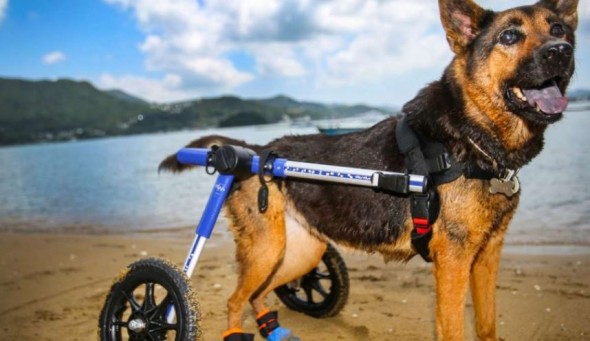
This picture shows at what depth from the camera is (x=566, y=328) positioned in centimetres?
479

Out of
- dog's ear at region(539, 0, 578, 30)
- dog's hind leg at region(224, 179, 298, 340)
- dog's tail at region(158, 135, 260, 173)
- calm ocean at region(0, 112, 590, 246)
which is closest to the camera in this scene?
dog's ear at region(539, 0, 578, 30)

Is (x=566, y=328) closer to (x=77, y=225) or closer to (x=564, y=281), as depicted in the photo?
(x=564, y=281)

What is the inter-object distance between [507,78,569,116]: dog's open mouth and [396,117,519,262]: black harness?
488 mm

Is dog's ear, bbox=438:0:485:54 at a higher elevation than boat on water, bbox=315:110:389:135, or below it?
higher

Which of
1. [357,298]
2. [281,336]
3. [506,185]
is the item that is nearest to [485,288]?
[506,185]

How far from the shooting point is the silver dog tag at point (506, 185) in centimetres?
338

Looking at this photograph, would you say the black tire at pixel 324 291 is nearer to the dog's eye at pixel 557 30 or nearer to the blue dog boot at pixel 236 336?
the blue dog boot at pixel 236 336

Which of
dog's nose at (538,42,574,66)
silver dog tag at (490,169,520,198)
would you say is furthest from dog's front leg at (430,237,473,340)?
dog's nose at (538,42,574,66)

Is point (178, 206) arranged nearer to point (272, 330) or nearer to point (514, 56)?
point (272, 330)

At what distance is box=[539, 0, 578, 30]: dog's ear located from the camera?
12.6ft

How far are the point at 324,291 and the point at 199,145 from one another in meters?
2.32

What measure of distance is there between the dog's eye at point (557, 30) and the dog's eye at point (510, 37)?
299 millimetres

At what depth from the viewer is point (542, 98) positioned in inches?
129

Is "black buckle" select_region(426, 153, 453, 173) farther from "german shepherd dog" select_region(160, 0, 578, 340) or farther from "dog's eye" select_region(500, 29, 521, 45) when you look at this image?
"dog's eye" select_region(500, 29, 521, 45)
